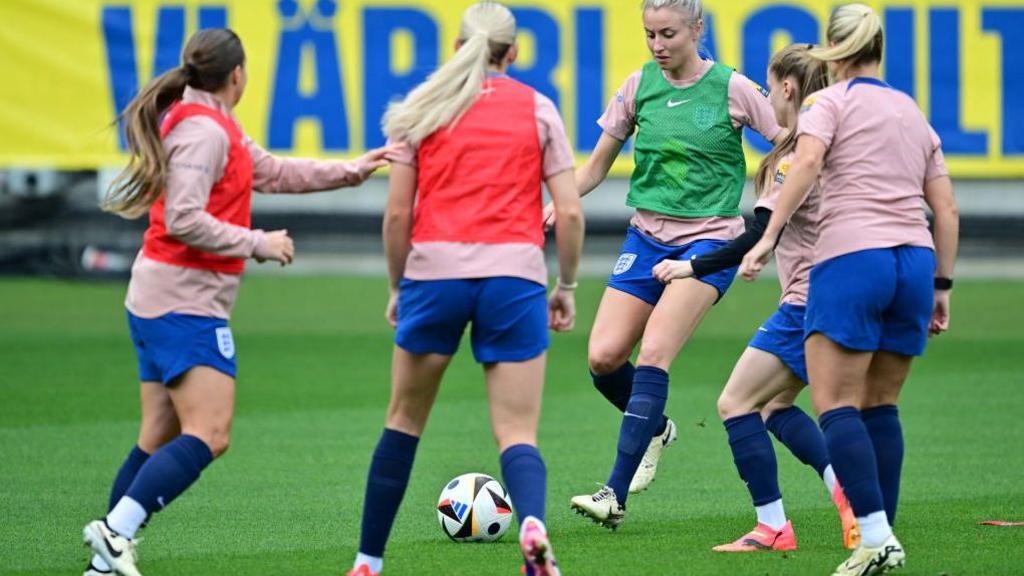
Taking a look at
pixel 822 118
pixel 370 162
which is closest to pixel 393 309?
pixel 370 162

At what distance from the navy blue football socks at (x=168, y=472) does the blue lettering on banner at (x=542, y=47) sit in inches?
490

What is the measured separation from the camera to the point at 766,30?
1739 centimetres

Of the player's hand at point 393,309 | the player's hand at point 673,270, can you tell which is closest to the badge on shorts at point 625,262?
the player's hand at point 673,270

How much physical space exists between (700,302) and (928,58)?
1155 centimetres

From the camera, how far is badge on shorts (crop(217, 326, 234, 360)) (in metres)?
5.38

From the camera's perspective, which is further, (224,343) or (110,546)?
(224,343)

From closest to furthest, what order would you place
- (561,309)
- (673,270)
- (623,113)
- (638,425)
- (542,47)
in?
(561,309), (673,270), (638,425), (623,113), (542,47)

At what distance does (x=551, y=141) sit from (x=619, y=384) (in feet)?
7.12

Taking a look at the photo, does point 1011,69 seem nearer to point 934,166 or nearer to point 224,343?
point 934,166

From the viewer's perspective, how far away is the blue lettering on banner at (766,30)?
17297mm

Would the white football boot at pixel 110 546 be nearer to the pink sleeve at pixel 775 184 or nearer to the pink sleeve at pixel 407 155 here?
the pink sleeve at pixel 407 155

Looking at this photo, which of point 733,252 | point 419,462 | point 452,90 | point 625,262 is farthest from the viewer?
point 419,462

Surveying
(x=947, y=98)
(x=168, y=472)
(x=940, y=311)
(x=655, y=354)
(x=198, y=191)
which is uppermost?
(x=198, y=191)

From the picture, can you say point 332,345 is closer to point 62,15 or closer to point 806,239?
point 62,15
